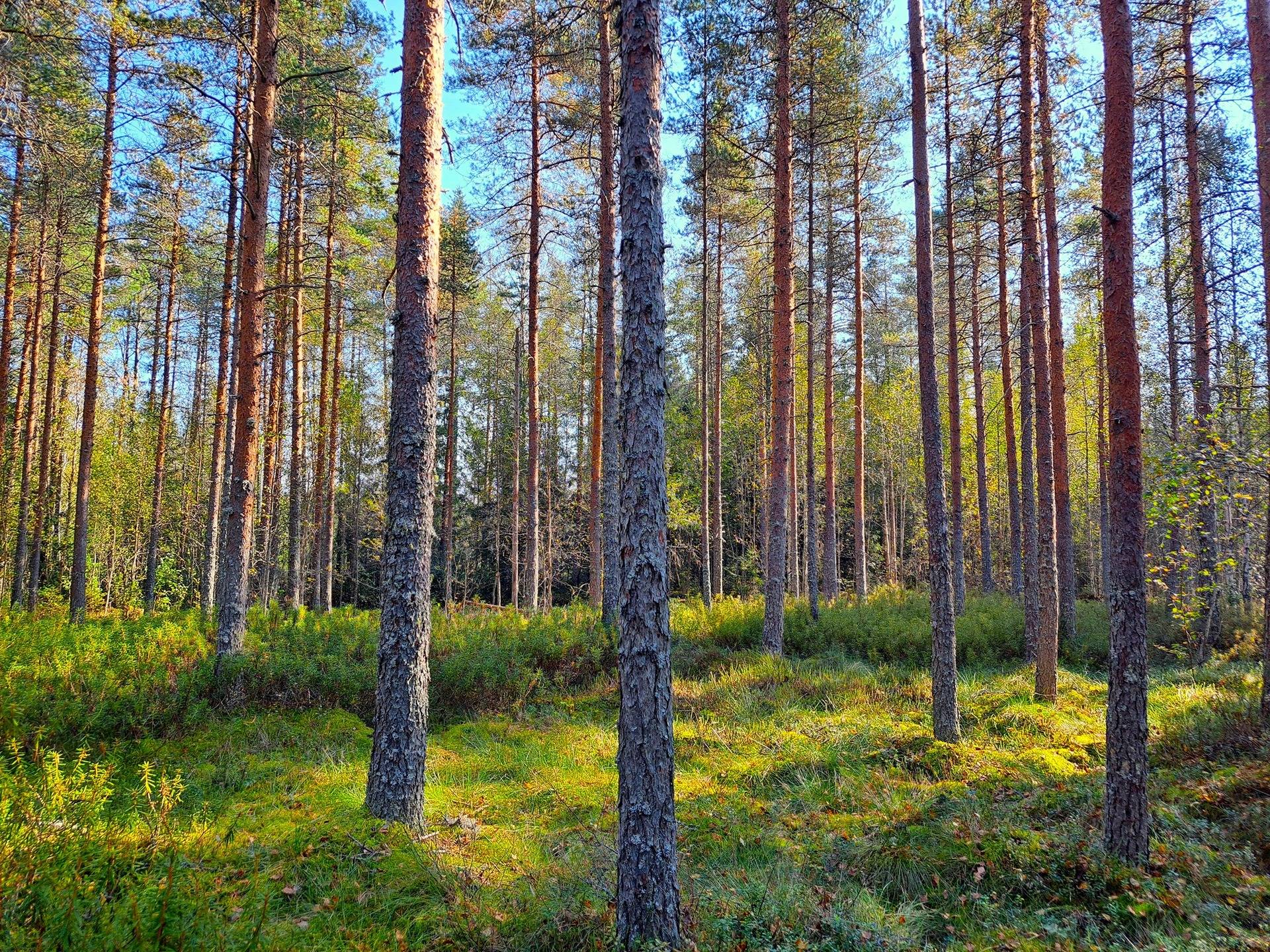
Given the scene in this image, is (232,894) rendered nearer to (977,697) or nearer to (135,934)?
(135,934)

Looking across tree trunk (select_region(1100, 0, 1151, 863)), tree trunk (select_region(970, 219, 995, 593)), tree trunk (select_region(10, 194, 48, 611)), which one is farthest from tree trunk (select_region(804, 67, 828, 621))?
tree trunk (select_region(10, 194, 48, 611))

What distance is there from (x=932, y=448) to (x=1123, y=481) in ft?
8.30

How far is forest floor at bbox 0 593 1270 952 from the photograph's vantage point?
3.41m

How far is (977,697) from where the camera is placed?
29.6 ft

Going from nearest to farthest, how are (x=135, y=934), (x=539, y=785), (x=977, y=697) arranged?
(x=135, y=934) → (x=539, y=785) → (x=977, y=697)

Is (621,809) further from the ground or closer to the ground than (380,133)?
closer to the ground

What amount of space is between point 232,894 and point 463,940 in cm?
129

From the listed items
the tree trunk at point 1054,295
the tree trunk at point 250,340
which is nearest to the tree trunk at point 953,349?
the tree trunk at point 1054,295

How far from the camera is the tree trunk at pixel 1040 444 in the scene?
903 cm

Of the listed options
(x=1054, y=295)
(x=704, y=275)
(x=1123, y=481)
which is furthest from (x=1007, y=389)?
(x=1123, y=481)

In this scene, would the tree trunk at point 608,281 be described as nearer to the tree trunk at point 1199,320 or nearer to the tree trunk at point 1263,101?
the tree trunk at point 1263,101

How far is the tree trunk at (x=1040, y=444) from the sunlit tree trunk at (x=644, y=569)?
7512 mm

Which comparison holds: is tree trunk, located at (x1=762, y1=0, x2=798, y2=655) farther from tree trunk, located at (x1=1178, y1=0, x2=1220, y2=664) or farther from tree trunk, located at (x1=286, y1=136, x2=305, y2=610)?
tree trunk, located at (x1=286, y1=136, x2=305, y2=610)

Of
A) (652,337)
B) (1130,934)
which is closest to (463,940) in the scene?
(652,337)
